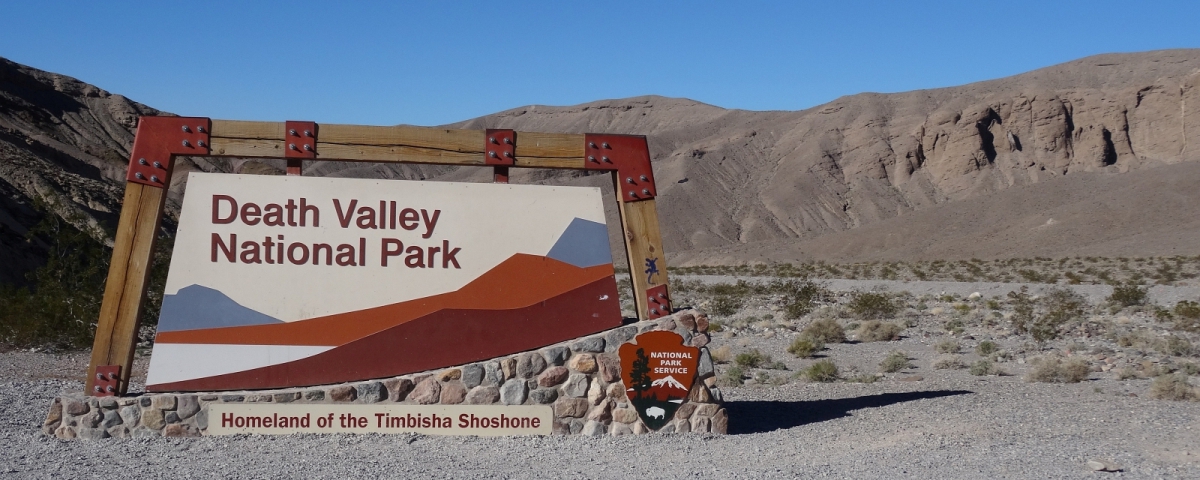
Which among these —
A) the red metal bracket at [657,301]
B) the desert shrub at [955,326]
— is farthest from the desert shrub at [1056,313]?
the red metal bracket at [657,301]

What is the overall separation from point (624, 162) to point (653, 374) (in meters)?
1.88

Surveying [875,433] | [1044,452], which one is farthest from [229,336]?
[1044,452]

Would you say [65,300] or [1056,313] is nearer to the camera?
[65,300]

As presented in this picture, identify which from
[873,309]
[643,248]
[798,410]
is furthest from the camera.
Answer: [873,309]

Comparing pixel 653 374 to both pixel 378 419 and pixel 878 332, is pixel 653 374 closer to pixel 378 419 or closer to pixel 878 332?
pixel 378 419

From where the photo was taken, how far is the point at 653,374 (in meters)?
8.48

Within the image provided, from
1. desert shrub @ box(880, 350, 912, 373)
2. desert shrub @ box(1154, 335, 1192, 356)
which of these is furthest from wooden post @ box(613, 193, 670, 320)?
desert shrub @ box(1154, 335, 1192, 356)

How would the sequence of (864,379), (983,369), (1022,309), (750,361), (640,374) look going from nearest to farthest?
A: (640,374) < (864,379) < (983,369) < (750,361) < (1022,309)

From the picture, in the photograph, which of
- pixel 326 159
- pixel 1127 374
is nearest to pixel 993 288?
pixel 1127 374

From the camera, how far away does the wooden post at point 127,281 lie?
26.4 feet

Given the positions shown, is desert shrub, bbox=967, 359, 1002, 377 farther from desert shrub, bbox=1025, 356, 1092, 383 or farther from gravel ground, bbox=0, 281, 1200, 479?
gravel ground, bbox=0, 281, 1200, 479

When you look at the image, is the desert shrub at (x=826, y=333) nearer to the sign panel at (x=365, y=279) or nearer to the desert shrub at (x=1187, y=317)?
the desert shrub at (x=1187, y=317)

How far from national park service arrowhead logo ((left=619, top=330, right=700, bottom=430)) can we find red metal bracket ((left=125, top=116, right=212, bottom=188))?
13.0 feet

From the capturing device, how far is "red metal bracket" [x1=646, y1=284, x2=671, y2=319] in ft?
28.3
